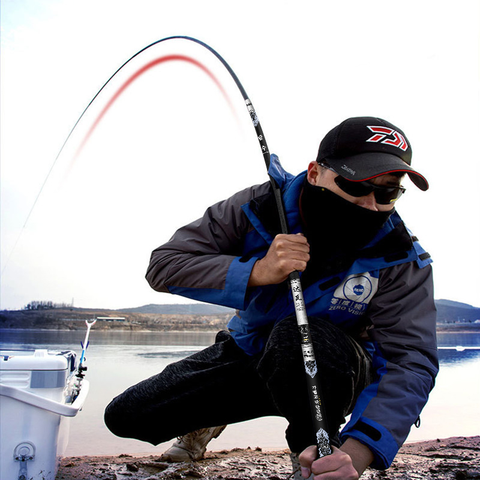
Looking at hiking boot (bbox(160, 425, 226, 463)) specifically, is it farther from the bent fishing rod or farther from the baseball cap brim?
the baseball cap brim

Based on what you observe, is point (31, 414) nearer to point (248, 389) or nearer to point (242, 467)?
point (248, 389)

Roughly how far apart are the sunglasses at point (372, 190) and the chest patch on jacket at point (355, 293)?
0.31m

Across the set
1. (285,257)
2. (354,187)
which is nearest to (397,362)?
(285,257)

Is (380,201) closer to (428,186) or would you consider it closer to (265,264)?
(428,186)

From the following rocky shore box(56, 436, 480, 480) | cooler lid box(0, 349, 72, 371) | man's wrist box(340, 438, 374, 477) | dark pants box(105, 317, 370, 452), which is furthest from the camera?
rocky shore box(56, 436, 480, 480)

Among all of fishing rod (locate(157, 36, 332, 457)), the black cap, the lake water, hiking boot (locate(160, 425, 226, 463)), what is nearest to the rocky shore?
hiking boot (locate(160, 425, 226, 463))

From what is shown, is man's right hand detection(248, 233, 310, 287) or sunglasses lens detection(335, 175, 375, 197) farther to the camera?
sunglasses lens detection(335, 175, 375, 197)

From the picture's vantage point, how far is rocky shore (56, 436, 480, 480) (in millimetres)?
2482

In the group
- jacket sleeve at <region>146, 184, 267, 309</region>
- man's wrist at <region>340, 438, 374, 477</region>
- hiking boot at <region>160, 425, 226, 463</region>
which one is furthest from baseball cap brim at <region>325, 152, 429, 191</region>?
hiking boot at <region>160, 425, 226, 463</region>

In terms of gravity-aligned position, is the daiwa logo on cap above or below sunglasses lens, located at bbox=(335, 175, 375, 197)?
above

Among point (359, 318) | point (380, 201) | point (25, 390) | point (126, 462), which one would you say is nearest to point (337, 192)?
point (380, 201)

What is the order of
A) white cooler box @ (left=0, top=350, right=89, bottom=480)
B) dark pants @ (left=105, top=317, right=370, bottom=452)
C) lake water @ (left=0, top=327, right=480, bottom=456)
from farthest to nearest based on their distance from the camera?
lake water @ (left=0, top=327, right=480, bottom=456) < white cooler box @ (left=0, top=350, right=89, bottom=480) < dark pants @ (left=105, top=317, right=370, bottom=452)

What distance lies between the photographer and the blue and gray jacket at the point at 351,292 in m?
1.48

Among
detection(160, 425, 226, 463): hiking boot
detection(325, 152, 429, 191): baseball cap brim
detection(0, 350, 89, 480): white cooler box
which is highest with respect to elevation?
detection(325, 152, 429, 191): baseball cap brim
